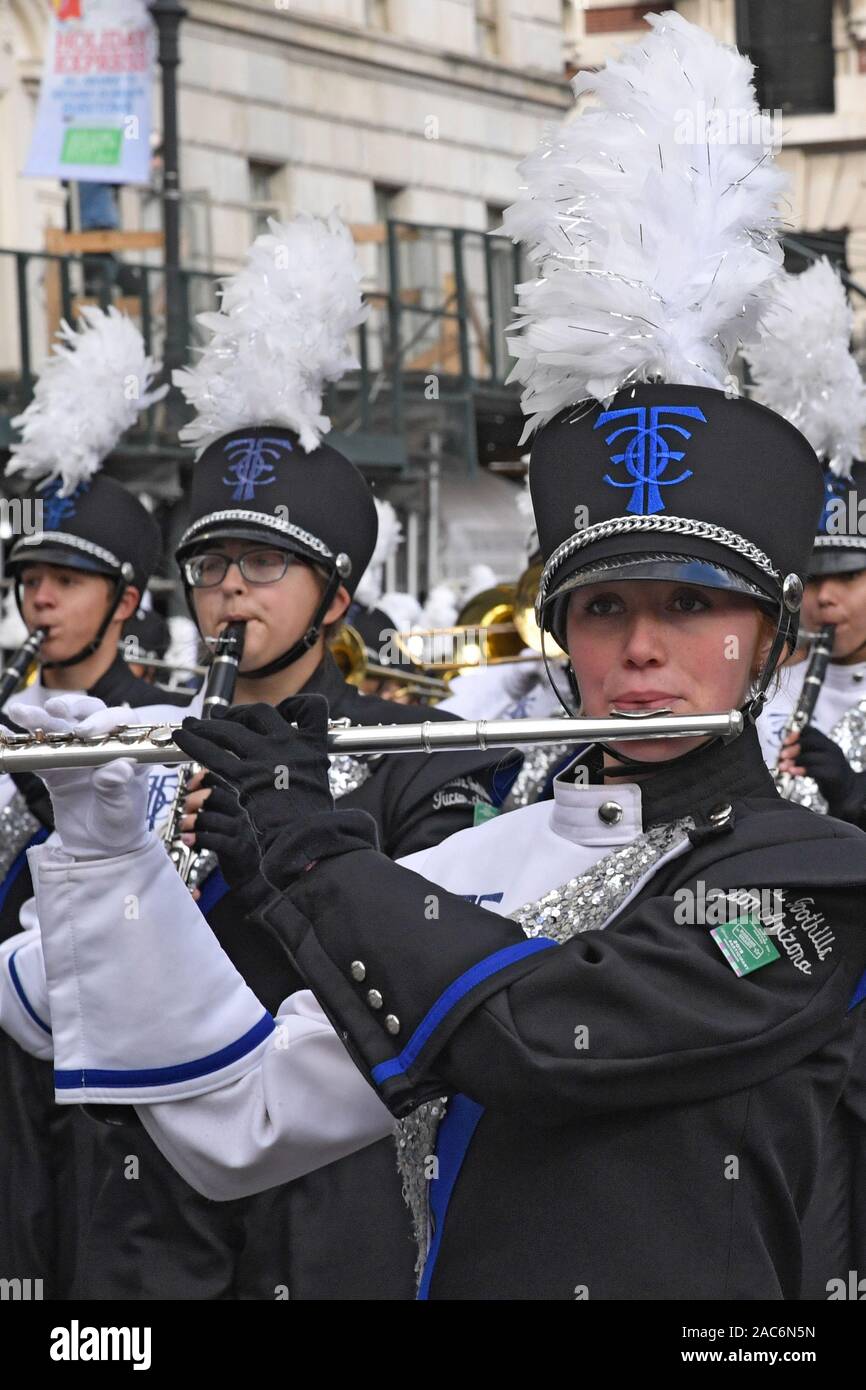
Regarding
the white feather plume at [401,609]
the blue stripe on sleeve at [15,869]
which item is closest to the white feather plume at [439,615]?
the white feather plume at [401,609]

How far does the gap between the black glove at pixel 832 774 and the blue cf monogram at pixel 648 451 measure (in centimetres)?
284

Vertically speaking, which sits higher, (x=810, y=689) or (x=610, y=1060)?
(x=810, y=689)

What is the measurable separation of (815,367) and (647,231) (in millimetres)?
2957

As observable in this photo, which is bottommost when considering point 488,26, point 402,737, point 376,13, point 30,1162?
point 30,1162

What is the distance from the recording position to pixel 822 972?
98.6 inches

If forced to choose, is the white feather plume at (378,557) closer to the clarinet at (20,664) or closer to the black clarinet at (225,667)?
the clarinet at (20,664)

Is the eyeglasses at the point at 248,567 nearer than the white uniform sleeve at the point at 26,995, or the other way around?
the white uniform sleeve at the point at 26,995

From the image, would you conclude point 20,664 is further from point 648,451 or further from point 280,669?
point 648,451

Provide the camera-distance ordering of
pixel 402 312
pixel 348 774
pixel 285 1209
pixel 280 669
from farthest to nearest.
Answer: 1. pixel 402 312
2. pixel 280 669
3. pixel 348 774
4. pixel 285 1209

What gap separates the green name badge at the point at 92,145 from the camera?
49.0ft

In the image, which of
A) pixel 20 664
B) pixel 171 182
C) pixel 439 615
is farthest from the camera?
pixel 171 182

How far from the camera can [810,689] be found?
19.1 feet

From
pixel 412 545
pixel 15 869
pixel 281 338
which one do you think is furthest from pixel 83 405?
pixel 412 545

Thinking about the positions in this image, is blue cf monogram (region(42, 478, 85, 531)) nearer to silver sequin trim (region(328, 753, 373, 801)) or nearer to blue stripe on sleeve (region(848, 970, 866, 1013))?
silver sequin trim (region(328, 753, 373, 801))
